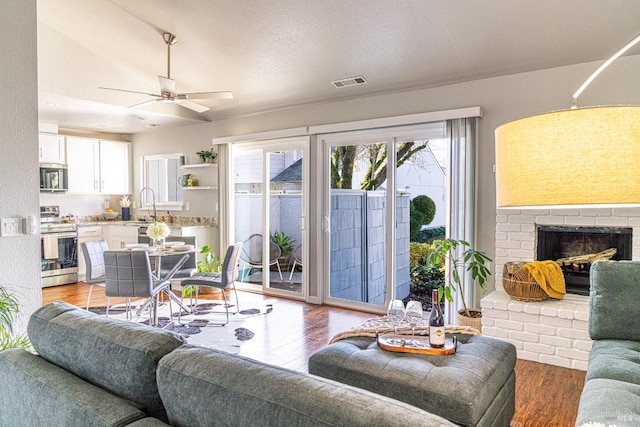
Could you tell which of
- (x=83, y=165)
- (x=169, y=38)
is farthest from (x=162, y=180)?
(x=169, y=38)

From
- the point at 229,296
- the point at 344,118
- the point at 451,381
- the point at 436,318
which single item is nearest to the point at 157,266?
the point at 229,296

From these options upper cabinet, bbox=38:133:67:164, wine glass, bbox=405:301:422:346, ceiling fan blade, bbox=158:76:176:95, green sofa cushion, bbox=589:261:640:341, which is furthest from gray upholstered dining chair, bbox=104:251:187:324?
upper cabinet, bbox=38:133:67:164

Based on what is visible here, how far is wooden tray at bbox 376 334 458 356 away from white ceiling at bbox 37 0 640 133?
2.40m

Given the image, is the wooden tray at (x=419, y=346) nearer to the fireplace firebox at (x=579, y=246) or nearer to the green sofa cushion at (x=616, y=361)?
the green sofa cushion at (x=616, y=361)

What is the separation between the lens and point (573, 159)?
101 cm

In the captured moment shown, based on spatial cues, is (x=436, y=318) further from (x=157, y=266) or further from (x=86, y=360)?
(x=157, y=266)

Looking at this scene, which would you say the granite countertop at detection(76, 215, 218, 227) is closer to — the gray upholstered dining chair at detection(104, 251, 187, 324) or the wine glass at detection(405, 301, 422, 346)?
the gray upholstered dining chair at detection(104, 251, 187, 324)

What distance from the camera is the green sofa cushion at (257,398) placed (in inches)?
34.7

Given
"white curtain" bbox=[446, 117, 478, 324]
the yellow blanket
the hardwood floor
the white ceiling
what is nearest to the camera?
the hardwood floor

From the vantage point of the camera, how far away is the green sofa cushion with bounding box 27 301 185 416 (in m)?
1.22

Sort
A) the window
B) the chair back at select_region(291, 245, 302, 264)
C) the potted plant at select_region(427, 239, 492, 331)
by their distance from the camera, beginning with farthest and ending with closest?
the window → the chair back at select_region(291, 245, 302, 264) → the potted plant at select_region(427, 239, 492, 331)

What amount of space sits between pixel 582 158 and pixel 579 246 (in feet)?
11.0

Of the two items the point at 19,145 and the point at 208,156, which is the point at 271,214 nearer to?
the point at 208,156

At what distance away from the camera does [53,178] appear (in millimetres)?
6395
